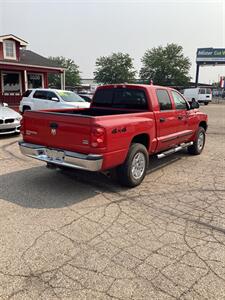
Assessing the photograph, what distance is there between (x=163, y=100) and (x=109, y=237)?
3.55 metres

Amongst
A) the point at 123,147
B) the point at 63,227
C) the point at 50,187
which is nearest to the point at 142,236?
the point at 63,227

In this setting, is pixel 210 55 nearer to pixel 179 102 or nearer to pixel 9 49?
pixel 9 49

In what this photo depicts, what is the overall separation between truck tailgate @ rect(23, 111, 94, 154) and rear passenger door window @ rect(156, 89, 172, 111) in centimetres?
220

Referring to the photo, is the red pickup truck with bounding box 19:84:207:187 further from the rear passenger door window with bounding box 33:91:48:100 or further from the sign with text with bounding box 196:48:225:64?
the sign with text with bounding box 196:48:225:64

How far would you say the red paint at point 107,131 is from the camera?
4.22m

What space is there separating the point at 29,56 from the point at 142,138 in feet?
72.8

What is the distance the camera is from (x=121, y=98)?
6023mm

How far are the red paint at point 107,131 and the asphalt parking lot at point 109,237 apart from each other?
784mm

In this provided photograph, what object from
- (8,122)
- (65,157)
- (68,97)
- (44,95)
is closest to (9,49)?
(44,95)

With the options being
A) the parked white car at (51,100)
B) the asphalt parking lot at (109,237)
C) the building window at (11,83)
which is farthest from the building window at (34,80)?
the asphalt parking lot at (109,237)

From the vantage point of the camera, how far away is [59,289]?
2535 millimetres

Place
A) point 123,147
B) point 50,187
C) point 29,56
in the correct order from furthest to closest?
point 29,56 → point 50,187 → point 123,147

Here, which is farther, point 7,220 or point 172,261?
point 7,220

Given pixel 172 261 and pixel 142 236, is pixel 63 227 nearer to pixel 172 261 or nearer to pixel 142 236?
pixel 142 236
